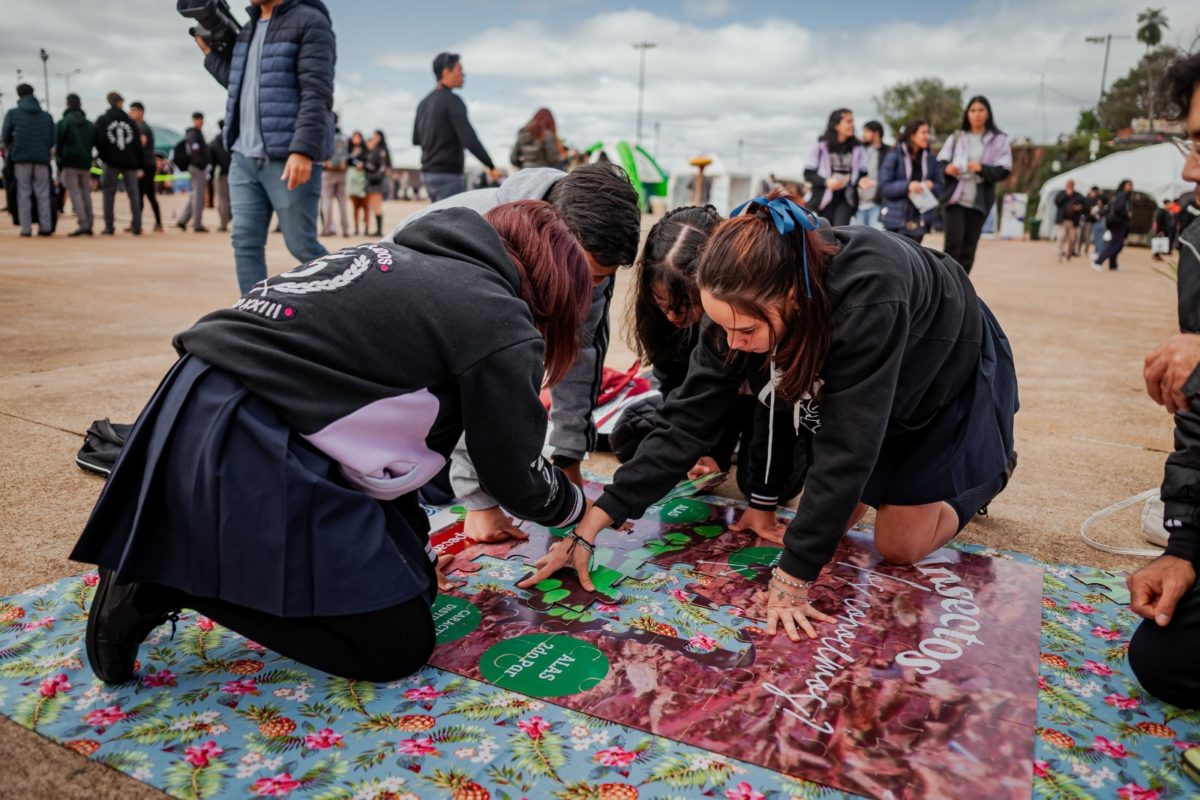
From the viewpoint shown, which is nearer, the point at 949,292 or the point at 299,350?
the point at 299,350

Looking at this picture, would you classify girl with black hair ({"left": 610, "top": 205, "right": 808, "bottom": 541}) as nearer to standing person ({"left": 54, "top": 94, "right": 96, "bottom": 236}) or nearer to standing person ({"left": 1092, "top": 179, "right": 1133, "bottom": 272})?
standing person ({"left": 54, "top": 94, "right": 96, "bottom": 236})

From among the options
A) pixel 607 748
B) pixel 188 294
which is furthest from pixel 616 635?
pixel 188 294

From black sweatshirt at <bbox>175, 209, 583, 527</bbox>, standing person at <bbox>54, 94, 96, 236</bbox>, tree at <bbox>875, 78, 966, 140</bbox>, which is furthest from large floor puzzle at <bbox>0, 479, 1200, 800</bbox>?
tree at <bbox>875, 78, 966, 140</bbox>

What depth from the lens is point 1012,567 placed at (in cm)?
212

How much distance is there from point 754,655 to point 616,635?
0.27 meters

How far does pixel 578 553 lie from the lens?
196cm

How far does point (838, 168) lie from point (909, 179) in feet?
1.98

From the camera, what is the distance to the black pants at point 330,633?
1424 millimetres

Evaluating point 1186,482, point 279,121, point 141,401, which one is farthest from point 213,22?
point 1186,482

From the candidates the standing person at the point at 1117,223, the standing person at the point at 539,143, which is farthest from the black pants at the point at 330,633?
the standing person at the point at 1117,223

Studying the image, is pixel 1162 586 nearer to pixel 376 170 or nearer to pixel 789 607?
pixel 789 607

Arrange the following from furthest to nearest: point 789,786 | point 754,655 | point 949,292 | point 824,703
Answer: point 949,292 < point 754,655 < point 824,703 < point 789,786

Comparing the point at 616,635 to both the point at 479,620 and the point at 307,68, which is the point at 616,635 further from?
the point at 307,68

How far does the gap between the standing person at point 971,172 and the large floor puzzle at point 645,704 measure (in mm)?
4389
